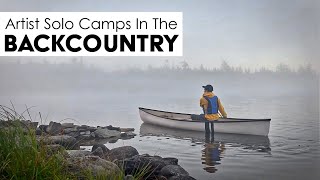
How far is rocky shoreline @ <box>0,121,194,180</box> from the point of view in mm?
2201

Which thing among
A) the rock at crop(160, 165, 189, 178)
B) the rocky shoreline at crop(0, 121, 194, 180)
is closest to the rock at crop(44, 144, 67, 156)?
the rocky shoreline at crop(0, 121, 194, 180)

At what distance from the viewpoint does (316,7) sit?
323 cm

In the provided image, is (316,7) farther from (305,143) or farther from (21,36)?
(21,36)

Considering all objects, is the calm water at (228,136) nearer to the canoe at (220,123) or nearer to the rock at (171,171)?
the canoe at (220,123)

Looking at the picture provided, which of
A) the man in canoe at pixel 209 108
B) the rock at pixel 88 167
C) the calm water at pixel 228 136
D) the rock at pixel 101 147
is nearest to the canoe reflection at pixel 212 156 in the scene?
the calm water at pixel 228 136

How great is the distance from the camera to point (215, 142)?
3.63 m

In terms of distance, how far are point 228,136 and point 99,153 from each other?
1255mm

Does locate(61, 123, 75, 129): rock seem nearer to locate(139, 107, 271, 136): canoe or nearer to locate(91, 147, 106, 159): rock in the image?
locate(91, 147, 106, 159): rock

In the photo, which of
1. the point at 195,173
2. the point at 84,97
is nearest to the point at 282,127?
the point at 195,173

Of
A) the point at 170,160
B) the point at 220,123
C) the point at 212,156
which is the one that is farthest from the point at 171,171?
the point at 220,123

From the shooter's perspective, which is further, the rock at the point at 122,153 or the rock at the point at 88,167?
the rock at the point at 122,153

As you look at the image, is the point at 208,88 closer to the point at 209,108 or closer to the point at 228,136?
the point at 209,108

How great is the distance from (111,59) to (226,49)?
1010mm

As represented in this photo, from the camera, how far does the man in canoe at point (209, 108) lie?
335 centimetres
